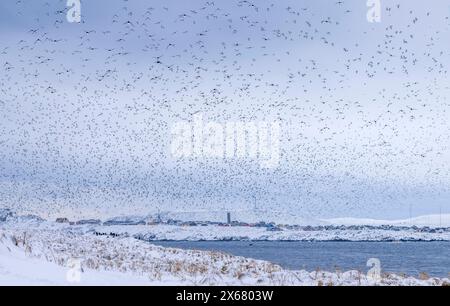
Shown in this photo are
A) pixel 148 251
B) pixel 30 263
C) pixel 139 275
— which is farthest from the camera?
pixel 148 251

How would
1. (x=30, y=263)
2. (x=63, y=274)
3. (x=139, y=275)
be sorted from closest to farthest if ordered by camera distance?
(x=63, y=274), (x=30, y=263), (x=139, y=275)

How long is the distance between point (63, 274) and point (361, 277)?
7.24 m

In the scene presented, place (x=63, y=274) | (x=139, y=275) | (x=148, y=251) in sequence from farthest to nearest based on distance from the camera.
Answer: (x=148, y=251)
(x=139, y=275)
(x=63, y=274)

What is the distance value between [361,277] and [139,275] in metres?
5.55
